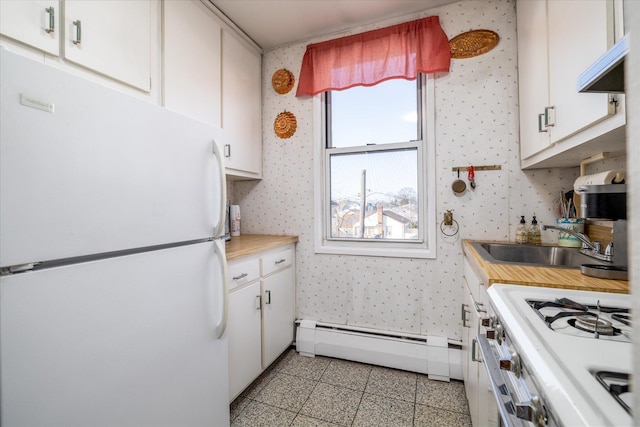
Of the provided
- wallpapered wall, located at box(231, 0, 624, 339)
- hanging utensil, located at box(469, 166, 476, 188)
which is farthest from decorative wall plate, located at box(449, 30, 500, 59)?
hanging utensil, located at box(469, 166, 476, 188)

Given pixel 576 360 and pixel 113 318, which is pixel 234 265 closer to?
pixel 113 318

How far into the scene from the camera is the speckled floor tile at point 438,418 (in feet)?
4.92

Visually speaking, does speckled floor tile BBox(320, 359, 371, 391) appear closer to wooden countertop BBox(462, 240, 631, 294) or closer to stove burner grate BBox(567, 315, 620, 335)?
wooden countertop BBox(462, 240, 631, 294)

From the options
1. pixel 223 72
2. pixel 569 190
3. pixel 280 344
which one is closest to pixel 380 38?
pixel 223 72

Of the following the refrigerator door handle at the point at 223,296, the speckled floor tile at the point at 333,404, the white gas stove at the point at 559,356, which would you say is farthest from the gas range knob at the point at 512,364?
the speckled floor tile at the point at 333,404

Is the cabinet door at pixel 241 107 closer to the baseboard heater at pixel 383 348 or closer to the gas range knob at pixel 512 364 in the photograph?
the baseboard heater at pixel 383 348

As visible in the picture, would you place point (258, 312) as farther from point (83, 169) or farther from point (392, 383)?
point (83, 169)

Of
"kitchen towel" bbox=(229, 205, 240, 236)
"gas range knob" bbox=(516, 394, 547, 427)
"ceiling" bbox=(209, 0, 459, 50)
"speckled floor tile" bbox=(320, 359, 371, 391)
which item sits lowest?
"speckled floor tile" bbox=(320, 359, 371, 391)

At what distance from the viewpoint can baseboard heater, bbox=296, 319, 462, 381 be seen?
1.89 metres

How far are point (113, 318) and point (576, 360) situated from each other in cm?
117

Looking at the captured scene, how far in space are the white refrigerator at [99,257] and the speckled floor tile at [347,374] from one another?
3.07ft

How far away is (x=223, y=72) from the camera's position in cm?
201

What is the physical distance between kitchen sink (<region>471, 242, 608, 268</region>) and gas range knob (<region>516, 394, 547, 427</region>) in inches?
36.3

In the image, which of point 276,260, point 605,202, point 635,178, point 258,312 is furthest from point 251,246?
point 635,178
